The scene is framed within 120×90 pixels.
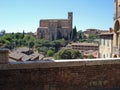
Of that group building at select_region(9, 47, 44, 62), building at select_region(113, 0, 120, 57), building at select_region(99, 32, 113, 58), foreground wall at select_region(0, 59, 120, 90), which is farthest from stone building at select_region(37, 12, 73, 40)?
foreground wall at select_region(0, 59, 120, 90)

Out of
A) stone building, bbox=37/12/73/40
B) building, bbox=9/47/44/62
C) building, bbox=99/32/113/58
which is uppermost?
stone building, bbox=37/12/73/40

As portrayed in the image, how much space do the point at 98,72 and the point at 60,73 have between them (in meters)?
1.09

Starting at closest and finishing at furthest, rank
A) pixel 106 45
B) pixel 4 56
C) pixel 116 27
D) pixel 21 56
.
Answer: pixel 4 56 → pixel 116 27 → pixel 106 45 → pixel 21 56

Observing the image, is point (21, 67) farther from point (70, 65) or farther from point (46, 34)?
point (46, 34)

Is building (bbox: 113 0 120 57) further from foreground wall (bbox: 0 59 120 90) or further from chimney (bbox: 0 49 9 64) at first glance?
chimney (bbox: 0 49 9 64)

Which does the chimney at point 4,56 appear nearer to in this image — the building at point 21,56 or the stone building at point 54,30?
the building at point 21,56

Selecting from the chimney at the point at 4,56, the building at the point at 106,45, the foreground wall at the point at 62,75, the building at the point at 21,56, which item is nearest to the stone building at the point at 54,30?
the building at the point at 21,56

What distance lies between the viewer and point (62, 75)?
6.38 meters

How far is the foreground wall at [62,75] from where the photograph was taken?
601cm

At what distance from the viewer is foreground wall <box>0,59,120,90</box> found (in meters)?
6.01

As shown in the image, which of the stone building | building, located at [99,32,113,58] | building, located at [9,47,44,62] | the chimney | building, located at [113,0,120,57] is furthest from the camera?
the stone building

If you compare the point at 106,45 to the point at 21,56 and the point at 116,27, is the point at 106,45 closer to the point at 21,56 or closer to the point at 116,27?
the point at 116,27

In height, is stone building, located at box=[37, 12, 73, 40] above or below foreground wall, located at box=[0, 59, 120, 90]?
above

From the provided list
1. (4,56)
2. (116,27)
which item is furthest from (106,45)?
(4,56)
